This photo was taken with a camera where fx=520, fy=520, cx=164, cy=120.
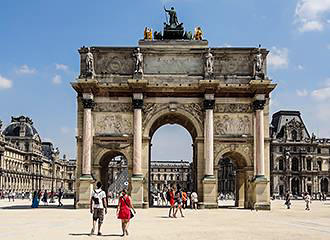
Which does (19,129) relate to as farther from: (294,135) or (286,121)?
(294,135)

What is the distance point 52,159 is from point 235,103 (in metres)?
112

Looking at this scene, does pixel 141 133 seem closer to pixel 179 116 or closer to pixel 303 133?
pixel 179 116

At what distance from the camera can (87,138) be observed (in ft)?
113

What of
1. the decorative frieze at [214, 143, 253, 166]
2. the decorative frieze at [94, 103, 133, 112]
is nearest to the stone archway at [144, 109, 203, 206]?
the decorative frieze at [214, 143, 253, 166]

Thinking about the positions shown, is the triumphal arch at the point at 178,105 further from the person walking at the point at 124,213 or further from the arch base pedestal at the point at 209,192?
the person walking at the point at 124,213

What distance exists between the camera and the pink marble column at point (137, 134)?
34.3 metres

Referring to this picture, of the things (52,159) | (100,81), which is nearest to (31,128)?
(52,159)

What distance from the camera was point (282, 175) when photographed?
104562 millimetres

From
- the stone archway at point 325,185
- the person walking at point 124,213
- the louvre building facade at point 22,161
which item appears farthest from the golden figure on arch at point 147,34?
the stone archway at point 325,185

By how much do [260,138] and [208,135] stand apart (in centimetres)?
347

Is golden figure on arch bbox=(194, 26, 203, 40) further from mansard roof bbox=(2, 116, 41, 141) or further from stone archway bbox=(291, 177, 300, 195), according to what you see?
mansard roof bbox=(2, 116, 41, 141)

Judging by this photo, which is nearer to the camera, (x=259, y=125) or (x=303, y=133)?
(x=259, y=125)

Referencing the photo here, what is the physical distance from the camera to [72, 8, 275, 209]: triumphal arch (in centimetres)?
3450

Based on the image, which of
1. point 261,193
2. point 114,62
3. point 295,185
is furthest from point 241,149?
point 295,185
